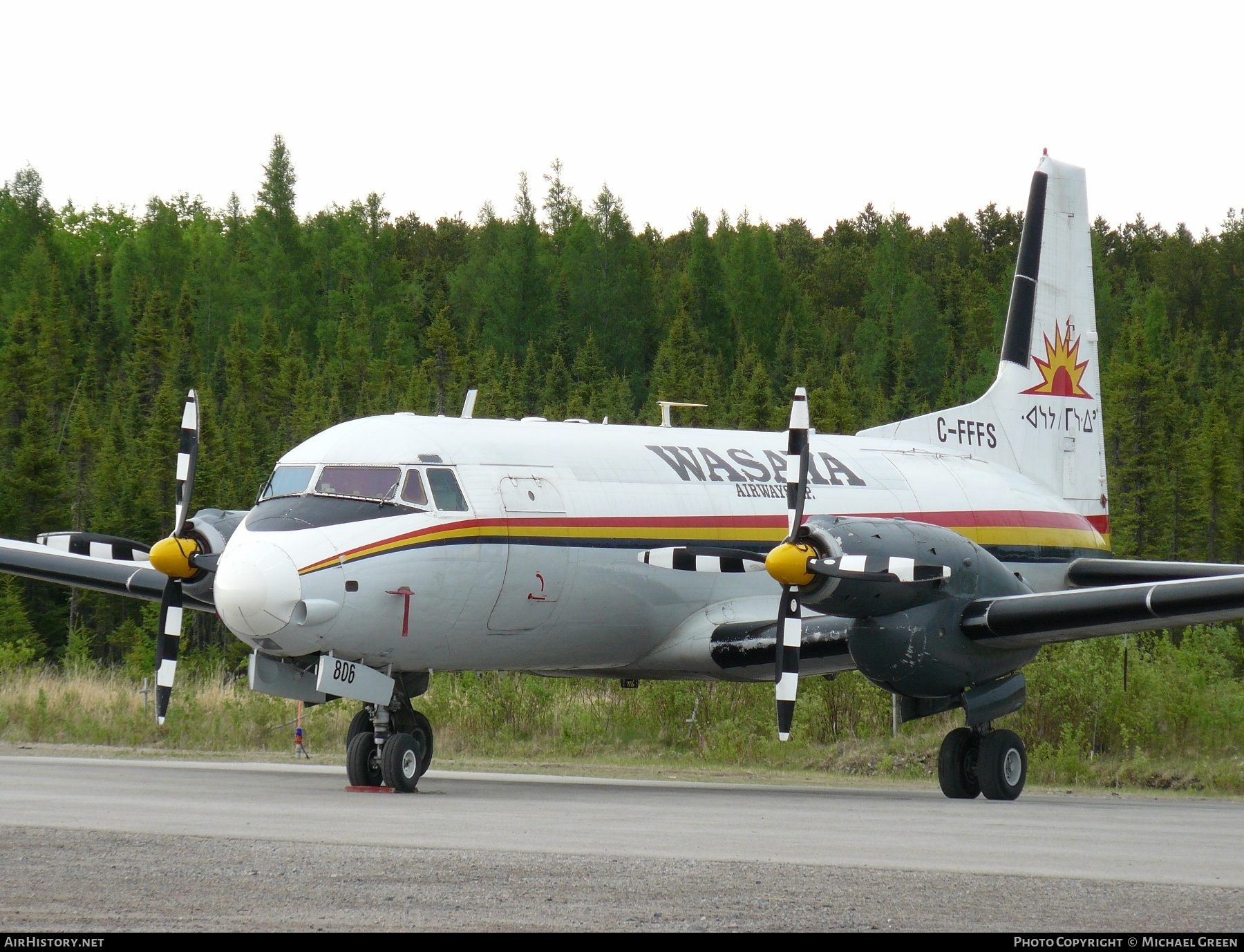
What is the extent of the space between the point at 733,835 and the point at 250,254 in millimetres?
76071

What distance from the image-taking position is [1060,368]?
2286 centimetres

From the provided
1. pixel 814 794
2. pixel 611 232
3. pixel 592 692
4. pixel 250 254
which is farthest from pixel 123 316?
pixel 814 794

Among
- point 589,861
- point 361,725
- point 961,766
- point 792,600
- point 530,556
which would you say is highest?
point 530,556

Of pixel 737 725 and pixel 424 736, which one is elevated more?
pixel 424 736

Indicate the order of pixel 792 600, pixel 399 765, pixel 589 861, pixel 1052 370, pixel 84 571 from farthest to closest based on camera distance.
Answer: pixel 1052 370
pixel 84 571
pixel 792 600
pixel 399 765
pixel 589 861

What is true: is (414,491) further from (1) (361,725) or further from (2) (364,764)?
(2) (364,764)

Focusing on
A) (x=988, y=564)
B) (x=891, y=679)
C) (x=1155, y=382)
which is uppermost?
(x=1155, y=382)

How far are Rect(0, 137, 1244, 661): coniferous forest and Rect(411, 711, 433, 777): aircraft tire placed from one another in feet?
98.1

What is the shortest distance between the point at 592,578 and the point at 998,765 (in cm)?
432

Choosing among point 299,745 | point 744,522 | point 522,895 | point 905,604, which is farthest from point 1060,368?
point 522,895

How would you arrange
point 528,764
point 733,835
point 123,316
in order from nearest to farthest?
point 733,835 < point 528,764 < point 123,316

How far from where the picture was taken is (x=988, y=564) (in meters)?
15.0

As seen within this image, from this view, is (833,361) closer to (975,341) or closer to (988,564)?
(975,341)

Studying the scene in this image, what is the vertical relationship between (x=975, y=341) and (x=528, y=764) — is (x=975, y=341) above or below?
above
